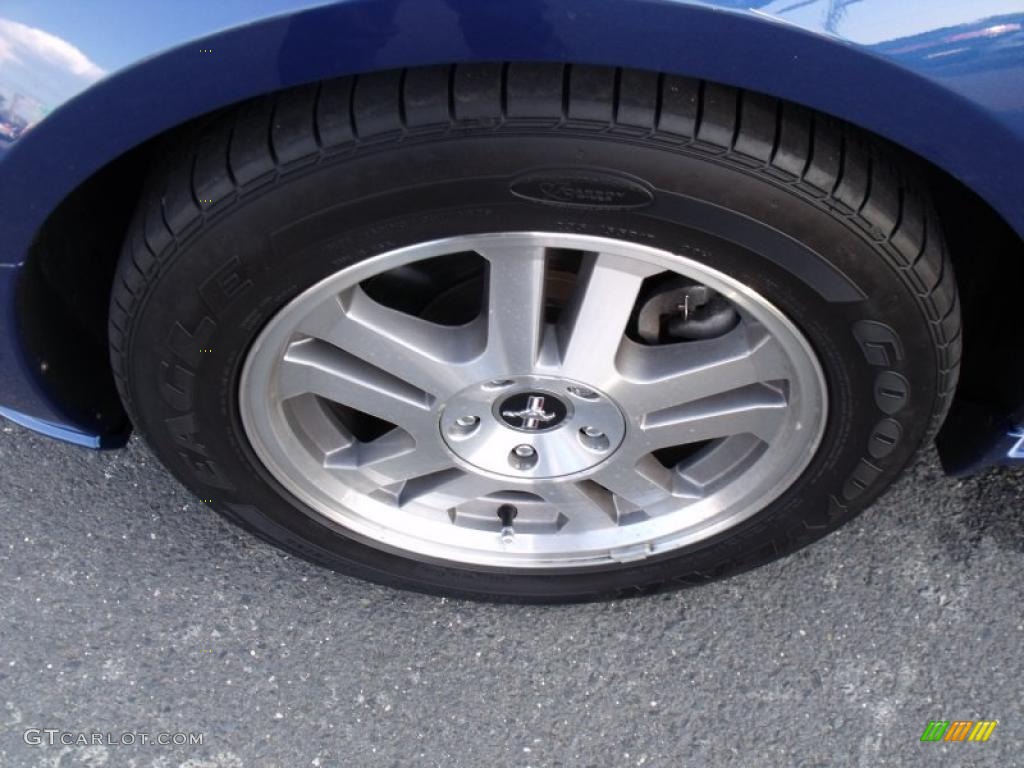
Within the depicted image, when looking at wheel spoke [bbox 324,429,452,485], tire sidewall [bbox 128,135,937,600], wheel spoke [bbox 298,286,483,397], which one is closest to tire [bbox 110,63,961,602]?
tire sidewall [bbox 128,135,937,600]

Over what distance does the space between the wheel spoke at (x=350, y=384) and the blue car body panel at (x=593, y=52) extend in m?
0.48

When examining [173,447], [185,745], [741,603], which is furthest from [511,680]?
[173,447]

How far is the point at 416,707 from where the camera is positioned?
191 cm

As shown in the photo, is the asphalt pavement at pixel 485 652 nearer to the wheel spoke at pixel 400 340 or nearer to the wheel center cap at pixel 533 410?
the wheel center cap at pixel 533 410

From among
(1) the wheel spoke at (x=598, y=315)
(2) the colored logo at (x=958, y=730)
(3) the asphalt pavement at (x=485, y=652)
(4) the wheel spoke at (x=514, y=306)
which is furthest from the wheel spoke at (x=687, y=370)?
(2) the colored logo at (x=958, y=730)

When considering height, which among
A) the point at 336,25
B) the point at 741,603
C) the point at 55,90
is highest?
the point at 336,25

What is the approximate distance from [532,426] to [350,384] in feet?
1.06

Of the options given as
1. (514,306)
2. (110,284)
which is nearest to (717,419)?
(514,306)

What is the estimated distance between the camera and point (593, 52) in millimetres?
1144

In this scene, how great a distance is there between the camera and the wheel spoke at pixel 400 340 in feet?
5.05

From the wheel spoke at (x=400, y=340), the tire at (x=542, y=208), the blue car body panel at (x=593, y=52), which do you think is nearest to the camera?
the blue car body panel at (x=593, y=52)

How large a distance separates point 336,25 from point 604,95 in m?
0.33

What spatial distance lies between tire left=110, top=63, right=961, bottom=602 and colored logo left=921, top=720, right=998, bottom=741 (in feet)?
2.13

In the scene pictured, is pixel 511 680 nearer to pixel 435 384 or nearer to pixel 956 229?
pixel 435 384
